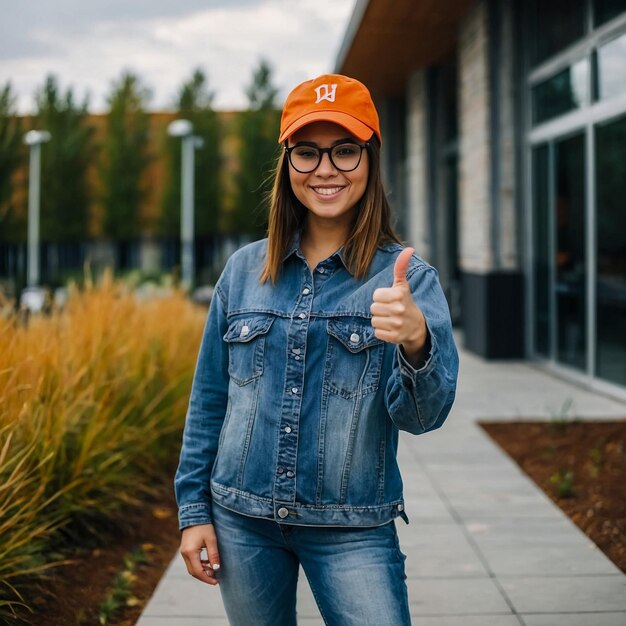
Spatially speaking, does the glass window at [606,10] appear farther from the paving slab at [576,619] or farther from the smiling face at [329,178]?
the smiling face at [329,178]

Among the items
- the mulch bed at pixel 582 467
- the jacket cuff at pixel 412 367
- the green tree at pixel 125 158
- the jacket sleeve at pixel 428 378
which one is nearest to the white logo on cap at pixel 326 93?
the jacket sleeve at pixel 428 378

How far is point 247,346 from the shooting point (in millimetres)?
2141

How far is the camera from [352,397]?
202cm

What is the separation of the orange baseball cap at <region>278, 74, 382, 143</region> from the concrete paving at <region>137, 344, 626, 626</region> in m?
2.29

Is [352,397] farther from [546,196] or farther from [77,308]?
[546,196]

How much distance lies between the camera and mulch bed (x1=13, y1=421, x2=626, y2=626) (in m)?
3.86

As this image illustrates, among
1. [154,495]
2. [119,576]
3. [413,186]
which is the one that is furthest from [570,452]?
[413,186]

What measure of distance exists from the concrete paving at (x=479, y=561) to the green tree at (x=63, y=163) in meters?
33.3

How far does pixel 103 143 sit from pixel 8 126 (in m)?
3.95

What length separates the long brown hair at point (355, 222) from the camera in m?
2.11

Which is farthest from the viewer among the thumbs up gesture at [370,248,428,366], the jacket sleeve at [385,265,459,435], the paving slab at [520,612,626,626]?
the paving slab at [520,612,626,626]

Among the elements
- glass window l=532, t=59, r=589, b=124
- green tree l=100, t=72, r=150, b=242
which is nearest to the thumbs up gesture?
glass window l=532, t=59, r=589, b=124

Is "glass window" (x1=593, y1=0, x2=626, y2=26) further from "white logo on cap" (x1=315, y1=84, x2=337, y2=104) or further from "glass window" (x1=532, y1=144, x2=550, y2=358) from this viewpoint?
"white logo on cap" (x1=315, y1=84, x2=337, y2=104)

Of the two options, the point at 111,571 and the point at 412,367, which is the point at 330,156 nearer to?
the point at 412,367
